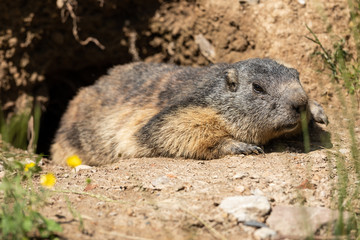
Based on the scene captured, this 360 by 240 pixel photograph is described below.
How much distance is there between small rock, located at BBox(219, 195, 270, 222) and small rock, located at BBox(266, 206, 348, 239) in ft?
0.32

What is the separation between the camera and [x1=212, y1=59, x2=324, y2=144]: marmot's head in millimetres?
5297

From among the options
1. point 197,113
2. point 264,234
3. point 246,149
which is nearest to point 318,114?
point 246,149

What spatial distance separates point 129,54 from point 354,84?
4561 millimetres

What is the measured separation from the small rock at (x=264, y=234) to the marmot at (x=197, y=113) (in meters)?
2.02

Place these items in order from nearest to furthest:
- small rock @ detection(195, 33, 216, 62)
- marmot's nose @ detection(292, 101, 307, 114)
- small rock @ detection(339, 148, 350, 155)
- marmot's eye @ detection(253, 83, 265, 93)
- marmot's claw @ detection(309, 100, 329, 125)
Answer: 1. marmot's nose @ detection(292, 101, 307, 114)
2. small rock @ detection(339, 148, 350, 155)
3. marmot's eye @ detection(253, 83, 265, 93)
4. marmot's claw @ detection(309, 100, 329, 125)
5. small rock @ detection(195, 33, 216, 62)

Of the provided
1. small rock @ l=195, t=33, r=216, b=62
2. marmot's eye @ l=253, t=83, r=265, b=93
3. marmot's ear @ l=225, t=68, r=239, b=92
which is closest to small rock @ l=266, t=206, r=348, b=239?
marmot's eye @ l=253, t=83, r=265, b=93

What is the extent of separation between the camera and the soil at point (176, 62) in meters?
3.86

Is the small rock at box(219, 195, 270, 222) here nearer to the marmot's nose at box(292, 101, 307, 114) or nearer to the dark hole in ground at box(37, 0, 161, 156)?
the marmot's nose at box(292, 101, 307, 114)

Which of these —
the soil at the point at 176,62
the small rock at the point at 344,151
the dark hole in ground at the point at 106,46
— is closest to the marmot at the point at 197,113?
the soil at the point at 176,62

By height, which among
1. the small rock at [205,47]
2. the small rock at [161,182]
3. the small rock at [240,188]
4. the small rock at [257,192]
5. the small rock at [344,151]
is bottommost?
the small rock at [161,182]

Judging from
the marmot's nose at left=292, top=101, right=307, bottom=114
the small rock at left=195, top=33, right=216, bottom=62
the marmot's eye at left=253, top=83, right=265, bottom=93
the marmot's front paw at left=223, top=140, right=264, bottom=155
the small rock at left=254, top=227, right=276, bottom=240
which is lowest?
the small rock at left=254, top=227, right=276, bottom=240

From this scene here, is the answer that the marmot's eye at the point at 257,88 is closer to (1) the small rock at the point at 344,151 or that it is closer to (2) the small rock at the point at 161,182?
(1) the small rock at the point at 344,151

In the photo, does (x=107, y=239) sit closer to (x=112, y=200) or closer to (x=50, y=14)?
(x=112, y=200)

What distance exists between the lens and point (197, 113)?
5.91 meters
